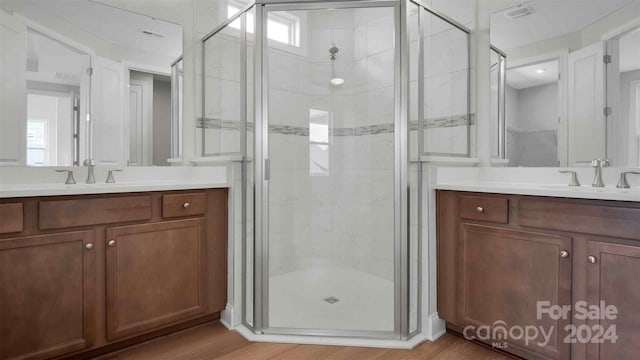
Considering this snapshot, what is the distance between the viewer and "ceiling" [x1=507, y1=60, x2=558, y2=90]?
2.01 metres

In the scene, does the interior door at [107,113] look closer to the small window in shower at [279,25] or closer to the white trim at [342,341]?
the small window in shower at [279,25]

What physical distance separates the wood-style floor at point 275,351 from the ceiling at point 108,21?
6.10ft

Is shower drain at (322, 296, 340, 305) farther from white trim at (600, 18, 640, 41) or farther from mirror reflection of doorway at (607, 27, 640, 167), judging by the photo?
white trim at (600, 18, 640, 41)

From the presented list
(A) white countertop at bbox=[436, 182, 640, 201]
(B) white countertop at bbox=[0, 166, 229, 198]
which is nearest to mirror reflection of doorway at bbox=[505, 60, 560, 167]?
(A) white countertop at bbox=[436, 182, 640, 201]

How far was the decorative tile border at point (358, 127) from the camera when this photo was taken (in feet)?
6.98

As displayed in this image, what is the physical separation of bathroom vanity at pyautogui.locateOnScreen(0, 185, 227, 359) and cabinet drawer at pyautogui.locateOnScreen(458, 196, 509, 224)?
Result: 1.41m

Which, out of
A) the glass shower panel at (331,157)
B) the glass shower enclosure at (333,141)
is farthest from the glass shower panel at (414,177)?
the glass shower panel at (331,157)

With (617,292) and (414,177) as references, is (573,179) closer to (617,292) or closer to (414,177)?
(617,292)

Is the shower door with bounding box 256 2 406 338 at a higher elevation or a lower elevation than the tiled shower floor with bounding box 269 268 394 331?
higher

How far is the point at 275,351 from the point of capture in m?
1.80

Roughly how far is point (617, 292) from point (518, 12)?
1.70m

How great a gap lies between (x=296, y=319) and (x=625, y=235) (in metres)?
1.68

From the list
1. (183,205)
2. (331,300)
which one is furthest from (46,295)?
(331,300)

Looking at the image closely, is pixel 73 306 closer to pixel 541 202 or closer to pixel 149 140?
pixel 149 140
